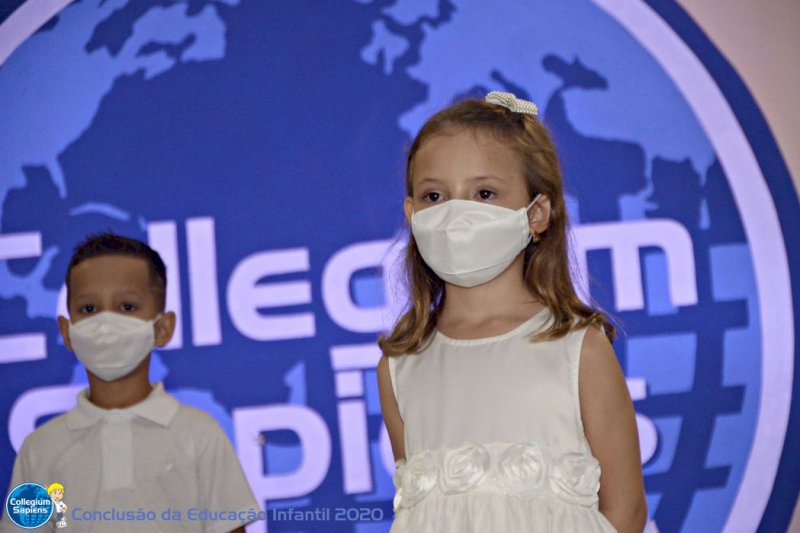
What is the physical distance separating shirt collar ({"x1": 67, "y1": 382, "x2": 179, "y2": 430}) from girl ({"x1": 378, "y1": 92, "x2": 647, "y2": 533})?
3.77ft

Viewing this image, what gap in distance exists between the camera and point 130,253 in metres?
3.30

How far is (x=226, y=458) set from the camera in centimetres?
319

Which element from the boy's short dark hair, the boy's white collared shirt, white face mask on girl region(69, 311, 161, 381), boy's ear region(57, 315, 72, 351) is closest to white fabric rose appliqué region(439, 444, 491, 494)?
the boy's white collared shirt

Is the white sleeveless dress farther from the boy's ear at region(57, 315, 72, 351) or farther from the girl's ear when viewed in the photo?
the boy's ear at region(57, 315, 72, 351)

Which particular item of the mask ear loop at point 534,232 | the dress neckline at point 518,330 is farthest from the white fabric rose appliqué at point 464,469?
the mask ear loop at point 534,232

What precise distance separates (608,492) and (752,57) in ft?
7.24

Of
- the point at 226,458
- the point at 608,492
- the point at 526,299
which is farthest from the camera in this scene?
the point at 226,458

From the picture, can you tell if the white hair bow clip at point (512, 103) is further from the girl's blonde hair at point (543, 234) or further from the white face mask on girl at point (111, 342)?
the white face mask on girl at point (111, 342)

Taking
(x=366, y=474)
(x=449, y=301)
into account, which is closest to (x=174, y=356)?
(x=366, y=474)

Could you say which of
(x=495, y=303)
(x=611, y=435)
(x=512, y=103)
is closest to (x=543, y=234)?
(x=495, y=303)

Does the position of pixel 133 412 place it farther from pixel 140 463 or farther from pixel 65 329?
pixel 65 329

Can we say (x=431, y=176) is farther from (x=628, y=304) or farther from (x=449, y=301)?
(x=628, y=304)

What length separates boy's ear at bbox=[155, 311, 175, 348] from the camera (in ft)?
10.7

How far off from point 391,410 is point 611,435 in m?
0.52
